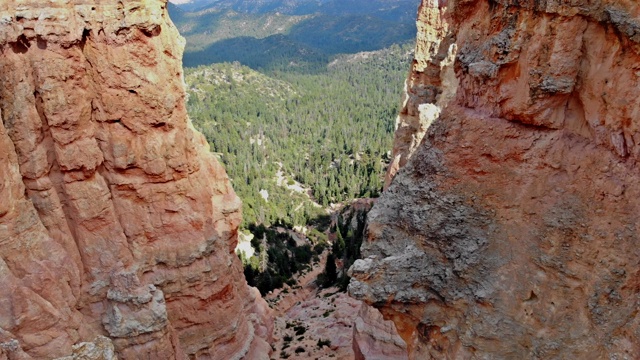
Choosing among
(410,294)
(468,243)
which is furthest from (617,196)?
(410,294)

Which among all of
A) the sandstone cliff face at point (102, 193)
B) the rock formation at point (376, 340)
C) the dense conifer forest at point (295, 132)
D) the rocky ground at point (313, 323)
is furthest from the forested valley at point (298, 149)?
the sandstone cliff face at point (102, 193)

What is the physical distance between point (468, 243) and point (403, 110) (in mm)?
20031

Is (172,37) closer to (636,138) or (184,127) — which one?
(184,127)

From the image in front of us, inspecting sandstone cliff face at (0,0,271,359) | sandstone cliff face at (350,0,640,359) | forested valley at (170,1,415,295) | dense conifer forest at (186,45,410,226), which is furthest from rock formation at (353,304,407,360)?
dense conifer forest at (186,45,410,226)

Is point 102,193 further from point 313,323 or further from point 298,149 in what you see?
point 298,149

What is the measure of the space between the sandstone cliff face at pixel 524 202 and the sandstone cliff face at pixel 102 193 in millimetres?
7760

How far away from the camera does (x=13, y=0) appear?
12.2m

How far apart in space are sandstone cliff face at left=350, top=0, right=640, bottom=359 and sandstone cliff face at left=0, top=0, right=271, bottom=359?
7.76 meters

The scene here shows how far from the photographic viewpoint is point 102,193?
14492mm

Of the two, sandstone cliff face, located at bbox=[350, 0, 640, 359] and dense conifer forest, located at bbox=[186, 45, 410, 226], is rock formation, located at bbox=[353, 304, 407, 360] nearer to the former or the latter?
sandstone cliff face, located at bbox=[350, 0, 640, 359]

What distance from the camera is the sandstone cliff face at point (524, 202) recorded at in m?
7.02

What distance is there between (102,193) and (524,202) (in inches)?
488

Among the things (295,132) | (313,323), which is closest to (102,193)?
(313,323)

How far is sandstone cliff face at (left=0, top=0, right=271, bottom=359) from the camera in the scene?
475 inches
